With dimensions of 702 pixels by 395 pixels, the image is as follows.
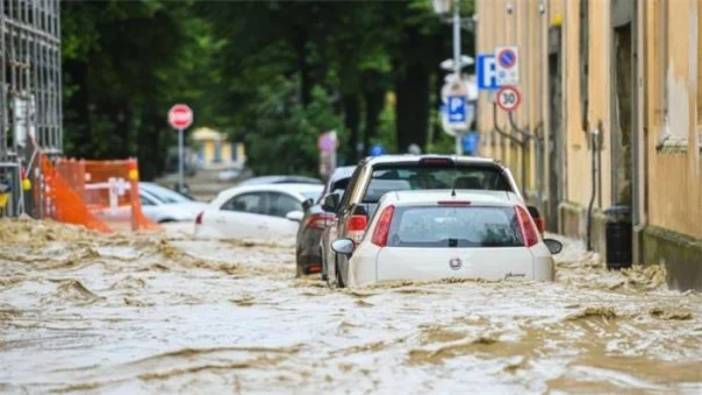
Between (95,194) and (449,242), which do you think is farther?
(95,194)

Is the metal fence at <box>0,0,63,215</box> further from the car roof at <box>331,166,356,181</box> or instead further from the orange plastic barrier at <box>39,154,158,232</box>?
the car roof at <box>331,166,356,181</box>

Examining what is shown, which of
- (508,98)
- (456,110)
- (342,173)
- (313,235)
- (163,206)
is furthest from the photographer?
(456,110)

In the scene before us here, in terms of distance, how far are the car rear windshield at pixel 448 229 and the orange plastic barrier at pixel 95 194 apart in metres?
21.0

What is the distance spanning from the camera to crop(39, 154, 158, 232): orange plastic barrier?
120 ft

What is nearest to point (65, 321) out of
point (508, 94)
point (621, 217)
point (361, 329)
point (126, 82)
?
point (361, 329)

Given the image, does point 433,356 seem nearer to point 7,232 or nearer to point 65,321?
point 65,321

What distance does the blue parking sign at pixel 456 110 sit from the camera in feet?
149

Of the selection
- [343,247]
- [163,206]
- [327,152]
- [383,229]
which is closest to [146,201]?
[163,206]

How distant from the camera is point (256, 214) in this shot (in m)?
32.1

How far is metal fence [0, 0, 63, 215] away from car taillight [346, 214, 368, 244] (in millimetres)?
15998

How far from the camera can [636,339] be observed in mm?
13352

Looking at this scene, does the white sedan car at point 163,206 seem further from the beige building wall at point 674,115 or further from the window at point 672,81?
the window at point 672,81

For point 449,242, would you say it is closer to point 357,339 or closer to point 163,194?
point 357,339

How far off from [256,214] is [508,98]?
5.96 m
